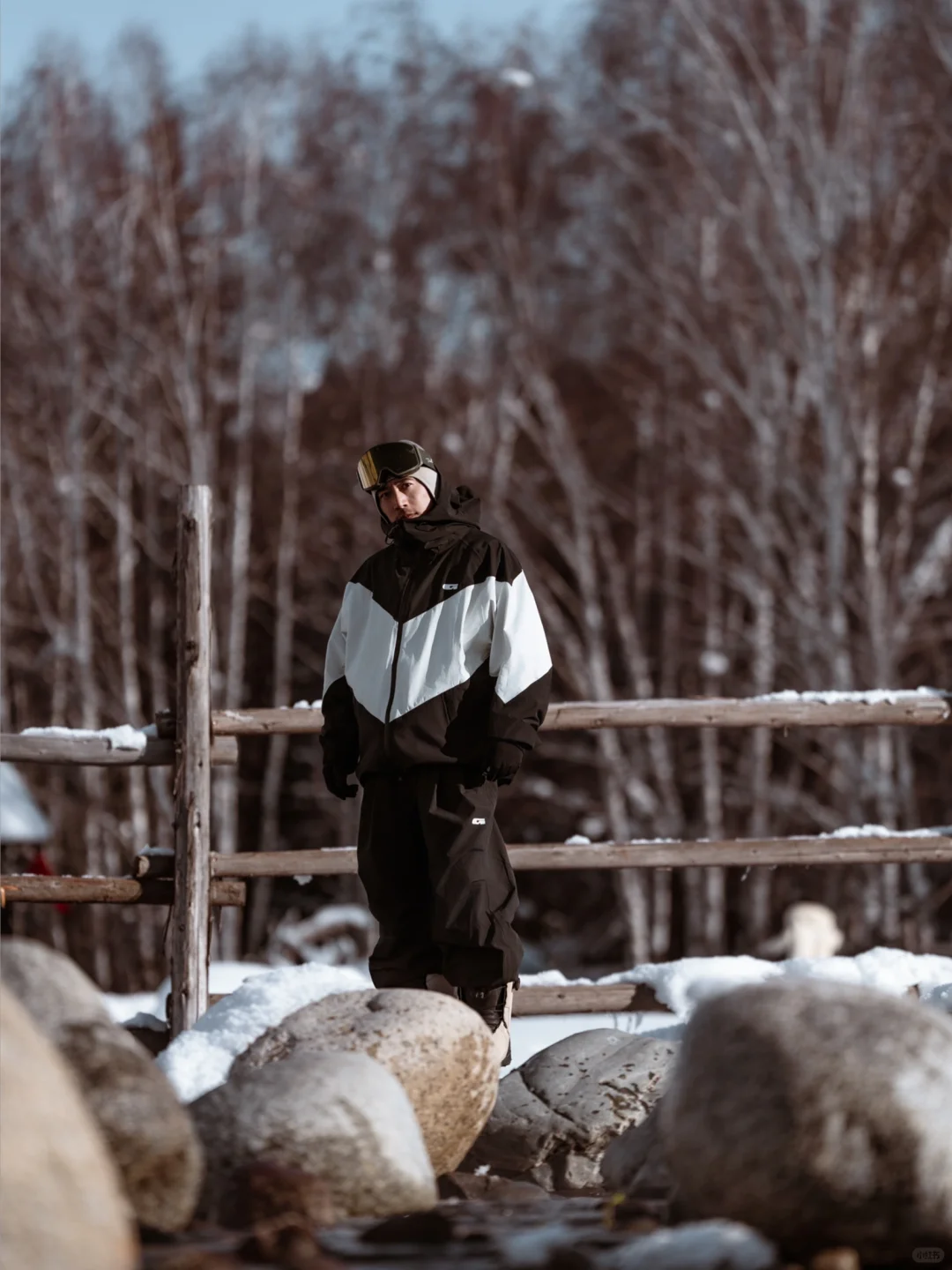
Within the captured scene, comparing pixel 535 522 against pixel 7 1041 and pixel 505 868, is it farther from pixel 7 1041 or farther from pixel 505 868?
pixel 7 1041

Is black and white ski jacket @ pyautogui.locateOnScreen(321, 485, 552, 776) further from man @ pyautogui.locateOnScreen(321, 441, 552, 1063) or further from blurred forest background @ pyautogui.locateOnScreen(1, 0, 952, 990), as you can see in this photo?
blurred forest background @ pyautogui.locateOnScreen(1, 0, 952, 990)

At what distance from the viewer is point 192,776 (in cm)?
573

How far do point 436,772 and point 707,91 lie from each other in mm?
8848

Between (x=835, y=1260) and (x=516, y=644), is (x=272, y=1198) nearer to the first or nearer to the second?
(x=835, y=1260)

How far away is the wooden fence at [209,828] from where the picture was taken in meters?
5.70

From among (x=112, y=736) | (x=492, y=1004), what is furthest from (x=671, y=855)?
(x=112, y=736)

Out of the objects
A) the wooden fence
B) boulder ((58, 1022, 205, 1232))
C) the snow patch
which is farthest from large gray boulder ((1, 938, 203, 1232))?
the snow patch

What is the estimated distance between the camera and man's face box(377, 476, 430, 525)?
464cm

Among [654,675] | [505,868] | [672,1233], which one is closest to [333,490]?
[654,675]

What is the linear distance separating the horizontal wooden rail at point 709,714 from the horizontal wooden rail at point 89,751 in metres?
0.09

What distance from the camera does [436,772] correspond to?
453 cm

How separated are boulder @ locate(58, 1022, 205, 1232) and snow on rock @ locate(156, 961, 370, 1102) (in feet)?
3.49

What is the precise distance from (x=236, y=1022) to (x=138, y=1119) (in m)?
1.58

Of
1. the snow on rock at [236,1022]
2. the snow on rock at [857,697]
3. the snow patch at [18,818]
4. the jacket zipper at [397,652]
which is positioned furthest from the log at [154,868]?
the snow patch at [18,818]
